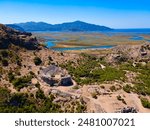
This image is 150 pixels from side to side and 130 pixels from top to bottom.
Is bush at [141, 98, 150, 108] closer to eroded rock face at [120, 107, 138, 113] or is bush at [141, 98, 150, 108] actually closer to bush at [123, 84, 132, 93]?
eroded rock face at [120, 107, 138, 113]

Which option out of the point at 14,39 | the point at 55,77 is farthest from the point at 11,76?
the point at 14,39

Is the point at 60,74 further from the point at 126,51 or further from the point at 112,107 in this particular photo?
the point at 126,51

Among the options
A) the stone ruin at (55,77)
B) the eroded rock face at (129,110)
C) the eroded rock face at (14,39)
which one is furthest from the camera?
the eroded rock face at (14,39)

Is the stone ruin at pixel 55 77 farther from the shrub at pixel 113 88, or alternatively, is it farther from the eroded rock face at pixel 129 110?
the eroded rock face at pixel 129 110

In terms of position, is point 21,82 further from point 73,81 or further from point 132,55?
point 132,55

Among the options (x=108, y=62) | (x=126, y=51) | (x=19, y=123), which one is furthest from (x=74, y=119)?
(x=126, y=51)

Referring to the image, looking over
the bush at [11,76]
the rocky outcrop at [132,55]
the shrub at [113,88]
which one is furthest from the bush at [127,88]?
the rocky outcrop at [132,55]
